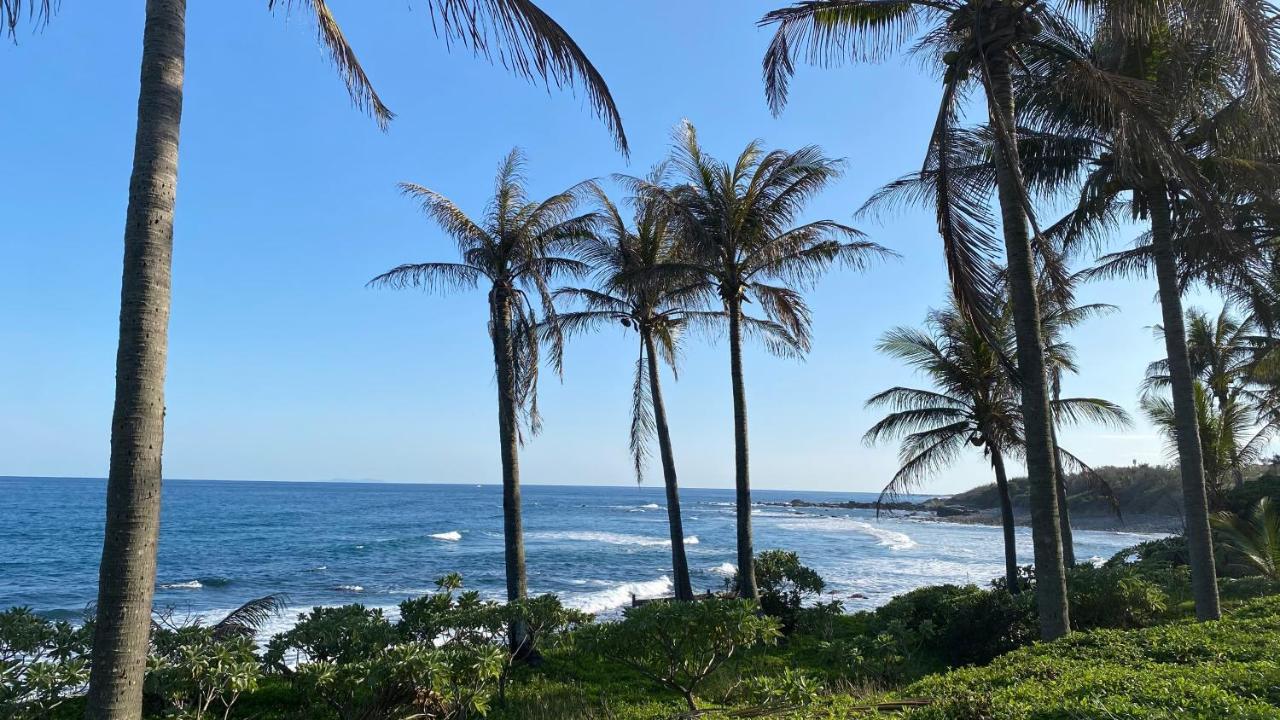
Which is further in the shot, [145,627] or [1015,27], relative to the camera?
[1015,27]

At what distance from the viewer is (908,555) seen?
3866cm

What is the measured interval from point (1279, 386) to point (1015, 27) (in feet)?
70.1

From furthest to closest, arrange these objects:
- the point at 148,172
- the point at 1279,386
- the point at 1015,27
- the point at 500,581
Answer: the point at 500,581
the point at 1279,386
the point at 1015,27
the point at 148,172

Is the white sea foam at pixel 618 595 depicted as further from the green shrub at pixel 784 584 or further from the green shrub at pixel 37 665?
the green shrub at pixel 37 665

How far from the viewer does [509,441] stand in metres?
12.1

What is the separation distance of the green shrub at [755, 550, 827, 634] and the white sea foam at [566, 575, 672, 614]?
779 centimetres

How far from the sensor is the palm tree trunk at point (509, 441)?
38.0 ft

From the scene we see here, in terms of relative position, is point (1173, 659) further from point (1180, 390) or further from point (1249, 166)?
point (1249, 166)

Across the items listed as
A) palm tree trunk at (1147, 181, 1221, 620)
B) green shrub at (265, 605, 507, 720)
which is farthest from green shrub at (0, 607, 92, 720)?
palm tree trunk at (1147, 181, 1221, 620)

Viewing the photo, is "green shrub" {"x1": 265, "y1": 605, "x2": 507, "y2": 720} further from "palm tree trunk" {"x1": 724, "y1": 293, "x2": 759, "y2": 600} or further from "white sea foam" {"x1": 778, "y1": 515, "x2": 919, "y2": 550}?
"white sea foam" {"x1": 778, "y1": 515, "x2": 919, "y2": 550}

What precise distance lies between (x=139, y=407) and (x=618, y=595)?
24041 mm

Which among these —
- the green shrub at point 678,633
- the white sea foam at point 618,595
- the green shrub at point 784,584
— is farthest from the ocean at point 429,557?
the green shrub at point 678,633

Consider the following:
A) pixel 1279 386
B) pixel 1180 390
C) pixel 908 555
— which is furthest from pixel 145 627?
pixel 908 555

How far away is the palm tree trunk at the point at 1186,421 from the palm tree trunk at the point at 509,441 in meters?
9.06
